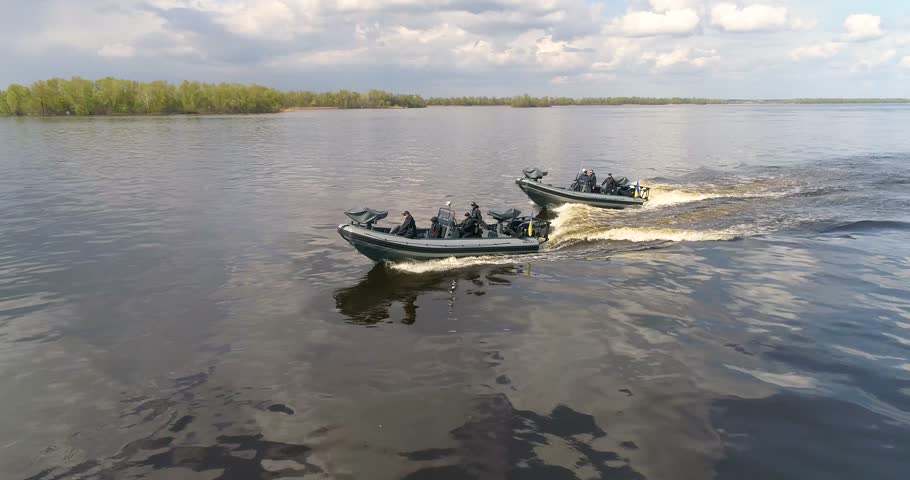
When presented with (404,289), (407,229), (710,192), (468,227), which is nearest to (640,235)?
(468,227)

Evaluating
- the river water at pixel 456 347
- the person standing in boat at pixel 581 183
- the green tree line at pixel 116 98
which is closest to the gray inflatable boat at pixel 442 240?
the river water at pixel 456 347

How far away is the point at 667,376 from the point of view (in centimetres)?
1248

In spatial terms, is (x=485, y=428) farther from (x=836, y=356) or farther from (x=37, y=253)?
(x=37, y=253)

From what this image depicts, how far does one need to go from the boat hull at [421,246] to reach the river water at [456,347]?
492 mm

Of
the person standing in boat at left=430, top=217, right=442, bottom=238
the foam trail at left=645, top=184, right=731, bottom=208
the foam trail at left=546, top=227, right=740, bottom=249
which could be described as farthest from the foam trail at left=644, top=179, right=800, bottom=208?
the person standing in boat at left=430, top=217, right=442, bottom=238

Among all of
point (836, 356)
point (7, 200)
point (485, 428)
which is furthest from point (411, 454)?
point (7, 200)

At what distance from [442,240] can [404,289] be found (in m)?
2.71

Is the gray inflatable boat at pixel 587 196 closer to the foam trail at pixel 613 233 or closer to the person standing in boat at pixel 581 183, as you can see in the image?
the person standing in boat at pixel 581 183

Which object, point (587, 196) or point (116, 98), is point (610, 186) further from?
point (116, 98)

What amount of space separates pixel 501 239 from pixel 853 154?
174 ft

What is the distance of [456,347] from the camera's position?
45.8 feet

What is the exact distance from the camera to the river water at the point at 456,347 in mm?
9867

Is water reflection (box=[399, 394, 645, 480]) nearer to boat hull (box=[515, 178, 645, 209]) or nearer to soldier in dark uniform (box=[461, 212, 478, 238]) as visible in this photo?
soldier in dark uniform (box=[461, 212, 478, 238])

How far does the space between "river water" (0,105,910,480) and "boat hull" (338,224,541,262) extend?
49 cm
